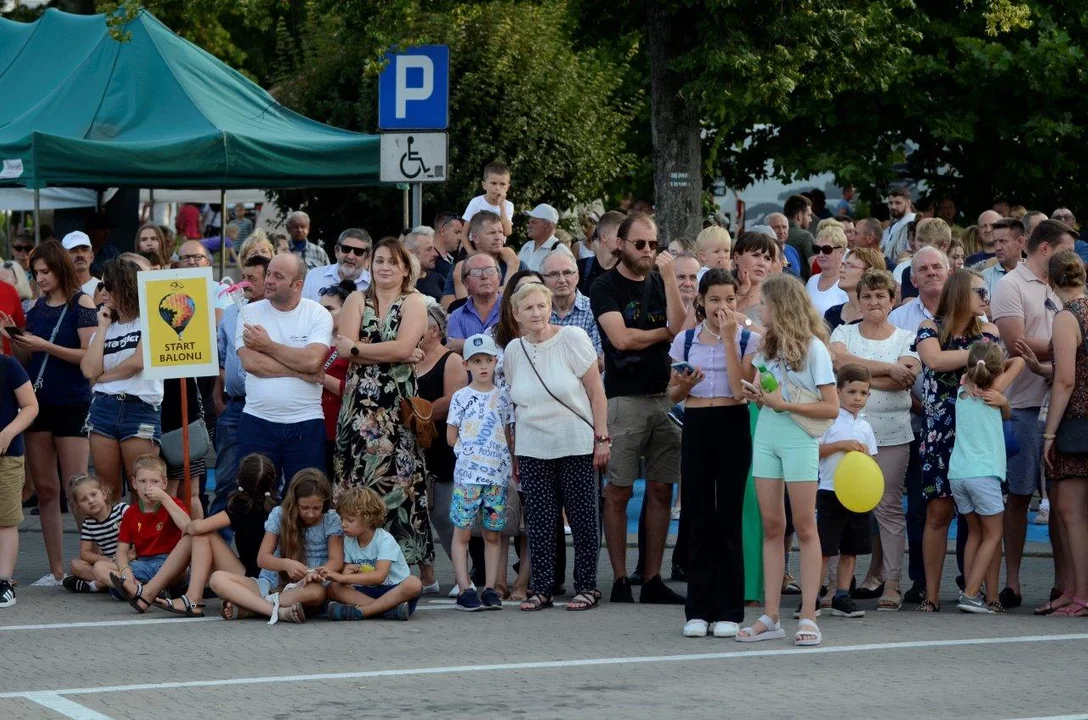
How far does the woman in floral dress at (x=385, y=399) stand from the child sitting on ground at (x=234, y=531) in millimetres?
468

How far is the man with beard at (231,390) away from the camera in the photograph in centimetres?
1047

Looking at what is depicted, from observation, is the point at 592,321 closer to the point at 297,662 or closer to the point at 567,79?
the point at 297,662

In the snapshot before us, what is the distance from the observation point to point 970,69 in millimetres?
23328

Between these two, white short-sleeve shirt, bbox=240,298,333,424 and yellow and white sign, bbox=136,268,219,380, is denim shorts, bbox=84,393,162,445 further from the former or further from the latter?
white short-sleeve shirt, bbox=240,298,333,424

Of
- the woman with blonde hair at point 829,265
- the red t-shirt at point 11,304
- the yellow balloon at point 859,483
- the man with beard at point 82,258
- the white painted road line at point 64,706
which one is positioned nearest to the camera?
the white painted road line at point 64,706

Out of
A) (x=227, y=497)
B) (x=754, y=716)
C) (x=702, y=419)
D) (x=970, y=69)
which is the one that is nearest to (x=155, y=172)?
(x=227, y=497)

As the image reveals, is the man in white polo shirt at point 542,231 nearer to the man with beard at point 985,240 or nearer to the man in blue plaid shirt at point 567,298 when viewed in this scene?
the man with beard at point 985,240

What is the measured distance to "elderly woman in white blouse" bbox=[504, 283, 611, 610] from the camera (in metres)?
9.82

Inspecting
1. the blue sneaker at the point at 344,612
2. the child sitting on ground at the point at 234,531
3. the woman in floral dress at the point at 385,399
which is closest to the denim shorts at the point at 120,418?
the child sitting on ground at the point at 234,531

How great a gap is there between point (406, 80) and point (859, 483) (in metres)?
6.03

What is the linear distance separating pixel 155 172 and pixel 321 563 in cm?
704

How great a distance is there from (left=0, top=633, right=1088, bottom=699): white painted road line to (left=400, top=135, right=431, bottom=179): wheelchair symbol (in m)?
6.19

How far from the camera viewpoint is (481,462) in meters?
10.2

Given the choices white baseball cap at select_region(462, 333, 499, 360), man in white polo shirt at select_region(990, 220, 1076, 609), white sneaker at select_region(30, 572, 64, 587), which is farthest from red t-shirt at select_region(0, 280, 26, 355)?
man in white polo shirt at select_region(990, 220, 1076, 609)
